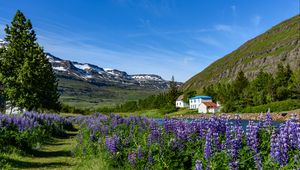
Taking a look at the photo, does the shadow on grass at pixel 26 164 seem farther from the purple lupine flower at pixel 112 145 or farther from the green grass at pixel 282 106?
the green grass at pixel 282 106

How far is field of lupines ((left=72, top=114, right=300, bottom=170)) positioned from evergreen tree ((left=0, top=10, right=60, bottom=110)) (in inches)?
911

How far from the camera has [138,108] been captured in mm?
170875

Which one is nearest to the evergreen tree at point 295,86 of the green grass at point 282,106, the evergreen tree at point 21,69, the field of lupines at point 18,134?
the green grass at point 282,106

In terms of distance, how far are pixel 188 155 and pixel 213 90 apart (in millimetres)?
139138

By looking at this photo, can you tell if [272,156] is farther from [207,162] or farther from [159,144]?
[159,144]

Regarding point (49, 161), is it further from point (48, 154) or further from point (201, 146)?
point (201, 146)

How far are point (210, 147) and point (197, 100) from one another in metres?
143

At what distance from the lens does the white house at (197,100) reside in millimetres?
142500

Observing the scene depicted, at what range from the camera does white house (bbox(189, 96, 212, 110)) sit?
14250 centimetres

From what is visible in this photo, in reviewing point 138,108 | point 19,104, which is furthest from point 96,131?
point 138,108

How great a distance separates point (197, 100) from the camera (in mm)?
148875

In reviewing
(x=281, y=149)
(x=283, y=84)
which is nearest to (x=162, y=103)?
(x=283, y=84)

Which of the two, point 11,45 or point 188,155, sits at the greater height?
point 11,45

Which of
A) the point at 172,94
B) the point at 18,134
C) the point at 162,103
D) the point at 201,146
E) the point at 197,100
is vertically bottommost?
the point at 18,134
